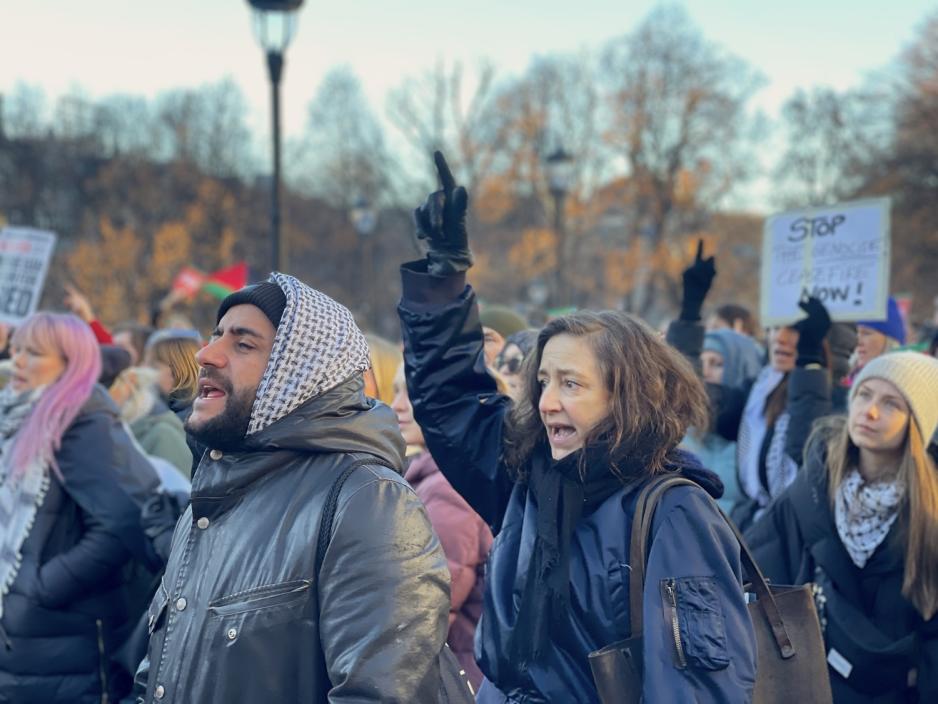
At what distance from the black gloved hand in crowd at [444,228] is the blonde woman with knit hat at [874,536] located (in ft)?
6.10

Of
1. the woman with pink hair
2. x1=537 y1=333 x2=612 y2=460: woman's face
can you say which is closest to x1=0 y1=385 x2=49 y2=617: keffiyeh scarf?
the woman with pink hair

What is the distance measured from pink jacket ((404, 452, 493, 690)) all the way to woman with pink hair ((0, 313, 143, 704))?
1.26 metres

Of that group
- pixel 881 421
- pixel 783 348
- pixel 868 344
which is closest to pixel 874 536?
pixel 881 421

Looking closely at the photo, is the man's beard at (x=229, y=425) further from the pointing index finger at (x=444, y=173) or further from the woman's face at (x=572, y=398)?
the pointing index finger at (x=444, y=173)

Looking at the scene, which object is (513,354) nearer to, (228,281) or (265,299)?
(265,299)

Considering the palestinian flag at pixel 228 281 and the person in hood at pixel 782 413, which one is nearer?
the person in hood at pixel 782 413

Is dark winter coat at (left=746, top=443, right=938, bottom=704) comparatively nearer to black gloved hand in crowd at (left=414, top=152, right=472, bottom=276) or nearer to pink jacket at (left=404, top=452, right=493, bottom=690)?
pink jacket at (left=404, top=452, right=493, bottom=690)

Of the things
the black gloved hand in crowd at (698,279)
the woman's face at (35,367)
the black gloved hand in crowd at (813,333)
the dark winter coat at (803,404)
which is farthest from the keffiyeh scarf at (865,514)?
the woman's face at (35,367)

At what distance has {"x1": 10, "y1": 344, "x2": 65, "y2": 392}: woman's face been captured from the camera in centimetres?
460

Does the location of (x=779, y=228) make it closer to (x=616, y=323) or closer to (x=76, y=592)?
(x=616, y=323)

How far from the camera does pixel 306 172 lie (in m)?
50.1

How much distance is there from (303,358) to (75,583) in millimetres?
2268

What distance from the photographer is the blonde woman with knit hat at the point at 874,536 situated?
3.76m

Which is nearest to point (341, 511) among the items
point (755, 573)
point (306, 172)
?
point (755, 573)
